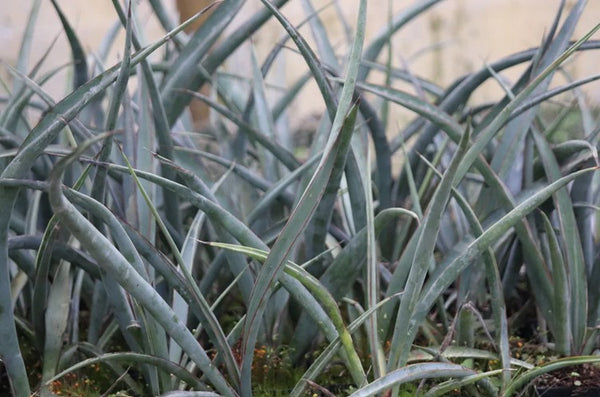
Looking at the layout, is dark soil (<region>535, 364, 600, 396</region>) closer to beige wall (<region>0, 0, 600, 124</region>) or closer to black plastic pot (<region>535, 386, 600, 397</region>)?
black plastic pot (<region>535, 386, 600, 397</region>)

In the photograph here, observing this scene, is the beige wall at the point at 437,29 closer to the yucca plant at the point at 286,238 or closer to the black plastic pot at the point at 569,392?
the yucca plant at the point at 286,238

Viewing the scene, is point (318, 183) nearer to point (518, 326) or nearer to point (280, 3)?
point (280, 3)

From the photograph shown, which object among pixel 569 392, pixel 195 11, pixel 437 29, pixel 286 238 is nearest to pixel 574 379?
pixel 569 392

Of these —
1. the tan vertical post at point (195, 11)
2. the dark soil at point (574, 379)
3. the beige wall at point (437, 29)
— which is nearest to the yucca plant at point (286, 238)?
the dark soil at point (574, 379)

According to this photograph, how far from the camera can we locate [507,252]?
104 centimetres

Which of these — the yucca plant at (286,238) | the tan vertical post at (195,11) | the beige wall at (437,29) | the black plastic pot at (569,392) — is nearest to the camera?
the yucca plant at (286,238)

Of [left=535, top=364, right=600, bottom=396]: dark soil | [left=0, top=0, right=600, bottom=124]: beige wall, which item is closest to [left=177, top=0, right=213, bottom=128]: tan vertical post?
[left=0, top=0, right=600, bottom=124]: beige wall

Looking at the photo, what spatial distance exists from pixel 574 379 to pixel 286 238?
0.41m

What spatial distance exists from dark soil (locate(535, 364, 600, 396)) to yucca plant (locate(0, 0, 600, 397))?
0.10ft

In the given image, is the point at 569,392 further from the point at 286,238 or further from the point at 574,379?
the point at 286,238

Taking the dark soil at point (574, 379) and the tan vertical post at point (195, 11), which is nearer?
the dark soil at point (574, 379)

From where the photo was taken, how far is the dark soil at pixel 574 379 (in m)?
0.82

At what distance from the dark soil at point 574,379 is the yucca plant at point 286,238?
1.2 inches

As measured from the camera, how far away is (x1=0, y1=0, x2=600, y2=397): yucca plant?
67 centimetres
